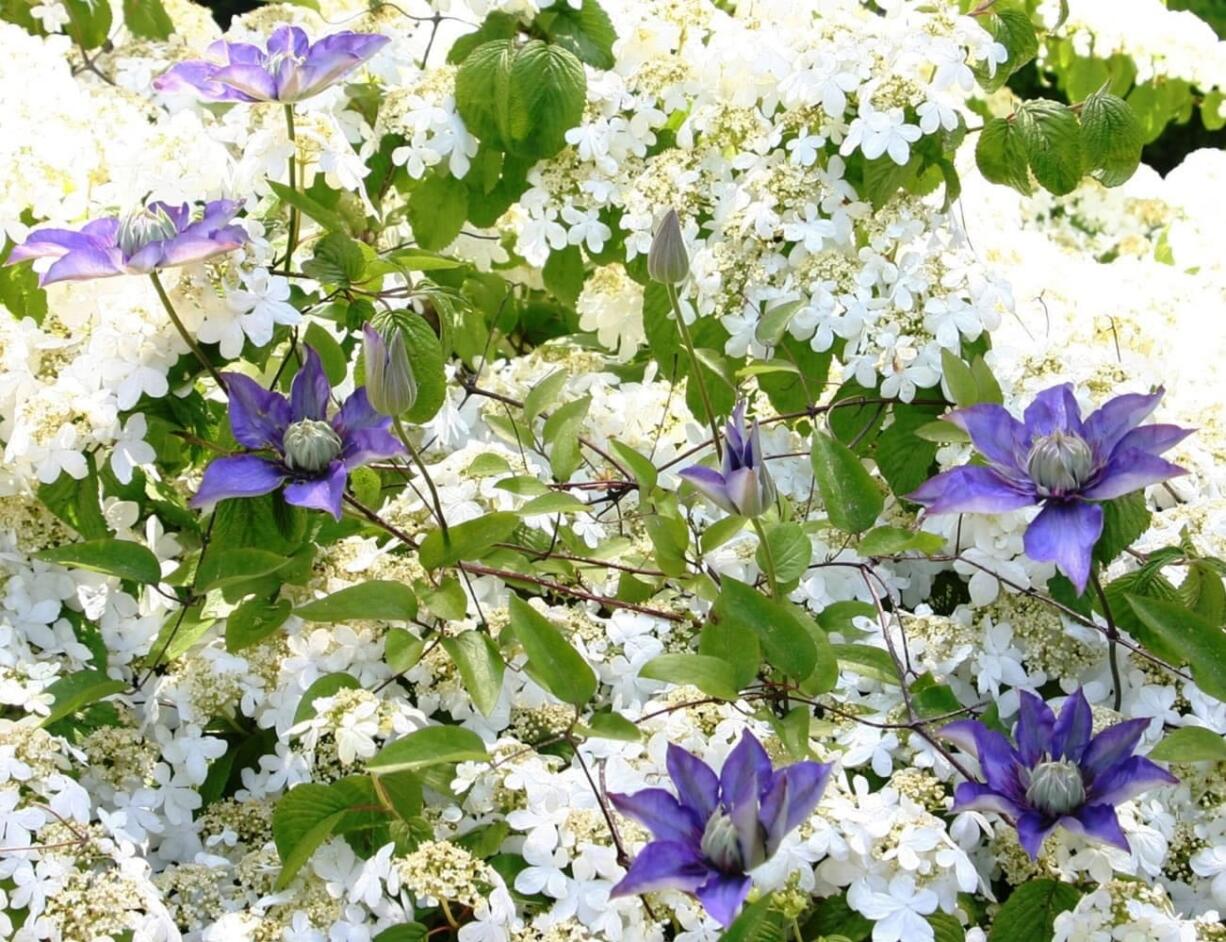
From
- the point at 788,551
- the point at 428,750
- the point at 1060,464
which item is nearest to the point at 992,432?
the point at 1060,464

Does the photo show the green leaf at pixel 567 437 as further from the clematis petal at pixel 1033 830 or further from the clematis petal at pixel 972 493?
the clematis petal at pixel 1033 830

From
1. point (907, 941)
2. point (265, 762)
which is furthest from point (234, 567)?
point (907, 941)

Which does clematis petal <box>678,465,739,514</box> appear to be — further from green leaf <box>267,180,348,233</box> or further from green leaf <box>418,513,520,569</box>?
green leaf <box>267,180,348,233</box>

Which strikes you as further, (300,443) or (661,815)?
(300,443)

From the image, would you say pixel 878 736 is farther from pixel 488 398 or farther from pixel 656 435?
pixel 488 398

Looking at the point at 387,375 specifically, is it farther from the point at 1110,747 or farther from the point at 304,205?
the point at 1110,747
